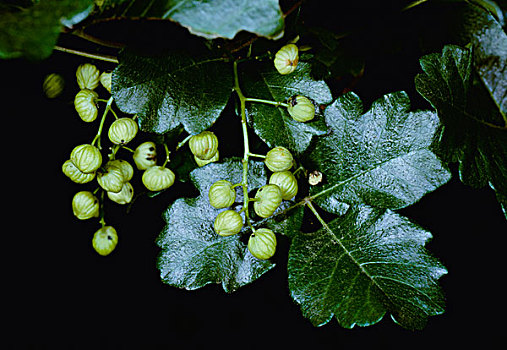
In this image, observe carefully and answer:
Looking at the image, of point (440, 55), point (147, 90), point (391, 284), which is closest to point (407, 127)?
point (440, 55)

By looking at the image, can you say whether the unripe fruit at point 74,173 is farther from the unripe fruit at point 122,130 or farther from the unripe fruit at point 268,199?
the unripe fruit at point 268,199

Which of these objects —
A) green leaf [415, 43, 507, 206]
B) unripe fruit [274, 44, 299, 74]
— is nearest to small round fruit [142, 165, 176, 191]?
unripe fruit [274, 44, 299, 74]

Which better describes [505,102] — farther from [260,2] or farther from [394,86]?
[260,2]

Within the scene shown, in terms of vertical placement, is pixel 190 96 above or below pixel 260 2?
below

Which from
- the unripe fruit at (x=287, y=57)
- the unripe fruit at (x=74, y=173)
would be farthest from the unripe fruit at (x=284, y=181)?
the unripe fruit at (x=74, y=173)

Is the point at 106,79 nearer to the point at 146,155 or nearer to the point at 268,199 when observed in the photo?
the point at 146,155

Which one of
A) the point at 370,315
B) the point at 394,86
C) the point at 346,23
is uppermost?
the point at 346,23
